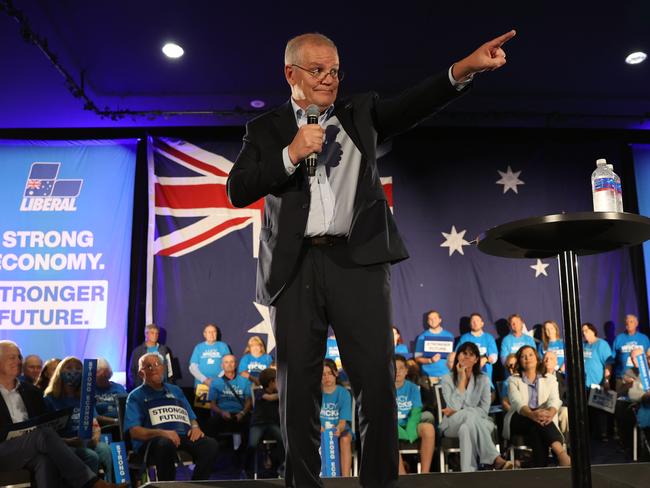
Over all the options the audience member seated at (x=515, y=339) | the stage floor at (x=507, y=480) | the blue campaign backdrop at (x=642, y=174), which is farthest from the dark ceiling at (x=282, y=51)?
the stage floor at (x=507, y=480)

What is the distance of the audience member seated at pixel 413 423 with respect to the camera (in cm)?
500

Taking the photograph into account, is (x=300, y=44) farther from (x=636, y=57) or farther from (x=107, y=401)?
(x=636, y=57)

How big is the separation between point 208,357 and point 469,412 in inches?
123

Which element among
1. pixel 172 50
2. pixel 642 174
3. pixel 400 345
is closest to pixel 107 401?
pixel 400 345

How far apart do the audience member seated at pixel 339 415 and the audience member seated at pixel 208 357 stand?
1985mm

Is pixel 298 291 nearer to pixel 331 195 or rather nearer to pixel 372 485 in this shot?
pixel 331 195

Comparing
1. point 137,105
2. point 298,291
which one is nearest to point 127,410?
point 298,291

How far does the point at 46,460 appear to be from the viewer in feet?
12.4

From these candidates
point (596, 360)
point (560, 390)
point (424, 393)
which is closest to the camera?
point (424, 393)

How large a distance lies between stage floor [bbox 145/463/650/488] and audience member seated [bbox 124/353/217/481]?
96.4 inches

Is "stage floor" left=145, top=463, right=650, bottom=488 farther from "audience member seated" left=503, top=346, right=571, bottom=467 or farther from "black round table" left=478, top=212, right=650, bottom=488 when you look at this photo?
"audience member seated" left=503, top=346, right=571, bottom=467

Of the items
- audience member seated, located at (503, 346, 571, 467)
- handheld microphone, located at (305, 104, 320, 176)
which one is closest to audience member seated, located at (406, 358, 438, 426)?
audience member seated, located at (503, 346, 571, 467)

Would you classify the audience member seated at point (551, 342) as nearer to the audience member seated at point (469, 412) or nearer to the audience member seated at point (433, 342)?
the audience member seated at point (433, 342)

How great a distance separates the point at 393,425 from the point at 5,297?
22.7ft
